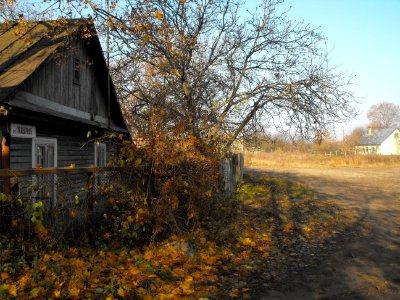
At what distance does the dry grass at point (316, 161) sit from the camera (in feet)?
150

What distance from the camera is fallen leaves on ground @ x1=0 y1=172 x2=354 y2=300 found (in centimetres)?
457

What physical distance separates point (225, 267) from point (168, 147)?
2.43 m

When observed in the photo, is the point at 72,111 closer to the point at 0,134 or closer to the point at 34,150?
the point at 34,150

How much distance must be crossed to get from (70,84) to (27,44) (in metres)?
2.00

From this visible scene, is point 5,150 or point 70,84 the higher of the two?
point 70,84

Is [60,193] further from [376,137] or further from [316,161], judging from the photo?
[376,137]

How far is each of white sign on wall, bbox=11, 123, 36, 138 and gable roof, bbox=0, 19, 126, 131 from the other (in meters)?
0.57

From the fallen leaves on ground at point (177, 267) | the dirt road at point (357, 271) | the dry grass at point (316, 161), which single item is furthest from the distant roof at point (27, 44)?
the dry grass at point (316, 161)

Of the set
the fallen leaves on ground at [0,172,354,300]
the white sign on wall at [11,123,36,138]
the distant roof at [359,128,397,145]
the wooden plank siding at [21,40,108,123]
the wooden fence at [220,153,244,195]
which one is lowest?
the fallen leaves on ground at [0,172,354,300]

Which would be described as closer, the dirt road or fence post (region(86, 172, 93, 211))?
the dirt road

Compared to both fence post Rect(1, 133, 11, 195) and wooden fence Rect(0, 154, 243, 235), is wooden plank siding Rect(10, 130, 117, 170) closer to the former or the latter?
fence post Rect(1, 133, 11, 195)

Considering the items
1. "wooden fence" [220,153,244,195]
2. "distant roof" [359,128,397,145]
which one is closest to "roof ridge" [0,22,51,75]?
"wooden fence" [220,153,244,195]

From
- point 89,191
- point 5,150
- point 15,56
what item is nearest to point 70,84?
point 15,56

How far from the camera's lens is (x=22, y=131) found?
8.56 meters
